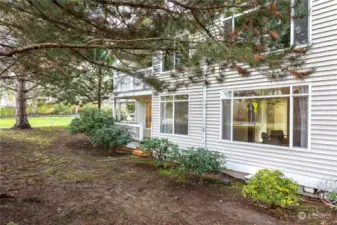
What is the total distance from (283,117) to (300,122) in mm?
428

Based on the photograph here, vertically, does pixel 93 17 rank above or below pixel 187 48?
above

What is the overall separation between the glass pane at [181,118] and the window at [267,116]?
66.6 inches

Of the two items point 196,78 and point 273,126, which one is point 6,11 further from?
point 273,126

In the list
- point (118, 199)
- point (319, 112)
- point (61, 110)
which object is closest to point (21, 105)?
point (118, 199)

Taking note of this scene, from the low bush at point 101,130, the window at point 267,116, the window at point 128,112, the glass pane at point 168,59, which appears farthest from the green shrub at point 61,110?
the glass pane at point 168,59

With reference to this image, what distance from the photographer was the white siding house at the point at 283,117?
4.91m

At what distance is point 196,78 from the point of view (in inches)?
192

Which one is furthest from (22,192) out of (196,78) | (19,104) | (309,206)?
(19,104)

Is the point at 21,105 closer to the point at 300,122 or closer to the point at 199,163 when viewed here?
the point at 199,163

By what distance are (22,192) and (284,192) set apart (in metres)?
5.01

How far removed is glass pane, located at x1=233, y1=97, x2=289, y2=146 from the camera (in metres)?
5.73

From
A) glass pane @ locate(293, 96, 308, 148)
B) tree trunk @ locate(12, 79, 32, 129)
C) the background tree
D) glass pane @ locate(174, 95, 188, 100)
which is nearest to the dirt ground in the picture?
glass pane @ locate(293, 96, 308, 148)

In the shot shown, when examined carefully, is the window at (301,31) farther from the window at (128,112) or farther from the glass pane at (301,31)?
the window at (128,112)

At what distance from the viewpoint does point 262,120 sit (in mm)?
6199
